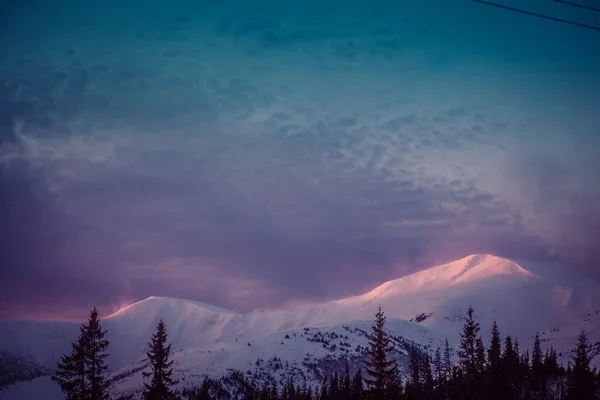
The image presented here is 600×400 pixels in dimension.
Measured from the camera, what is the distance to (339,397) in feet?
355

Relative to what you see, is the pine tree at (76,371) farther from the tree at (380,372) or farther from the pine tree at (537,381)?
the pine tree at (537,381)

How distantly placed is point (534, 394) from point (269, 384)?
135 meters

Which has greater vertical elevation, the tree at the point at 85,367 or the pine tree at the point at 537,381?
the tree at the point at 85,367

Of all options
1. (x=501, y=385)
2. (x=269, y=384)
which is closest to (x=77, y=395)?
(x=501, y=385)

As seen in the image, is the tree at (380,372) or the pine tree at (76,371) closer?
the pine tree at (76,371)

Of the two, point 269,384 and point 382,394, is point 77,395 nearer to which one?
point 382,394

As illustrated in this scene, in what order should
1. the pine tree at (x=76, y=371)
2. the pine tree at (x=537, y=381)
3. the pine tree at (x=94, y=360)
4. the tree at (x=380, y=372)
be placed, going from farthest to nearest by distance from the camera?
the pine tree at (x=537, y=381) < the tree at (x=380, y=372) < the pine tree at (x=94, y=360) < the pine tree at (x=76, y=371)

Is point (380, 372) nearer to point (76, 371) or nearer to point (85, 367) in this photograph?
point (85, 367)

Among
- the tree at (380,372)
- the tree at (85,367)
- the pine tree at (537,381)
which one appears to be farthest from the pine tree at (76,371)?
the pine tree at (537,381)

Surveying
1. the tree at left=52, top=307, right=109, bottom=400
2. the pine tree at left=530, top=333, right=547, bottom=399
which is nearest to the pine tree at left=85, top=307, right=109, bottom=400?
the tree at left=52, top=307, right=109, bottom=400

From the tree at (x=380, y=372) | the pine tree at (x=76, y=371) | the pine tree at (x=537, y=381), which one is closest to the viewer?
the pine tree at (x=76, y=371)

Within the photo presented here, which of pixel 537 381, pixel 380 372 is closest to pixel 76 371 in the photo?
pixel 380 372

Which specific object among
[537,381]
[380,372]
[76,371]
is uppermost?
[76,371]

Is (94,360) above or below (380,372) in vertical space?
above
